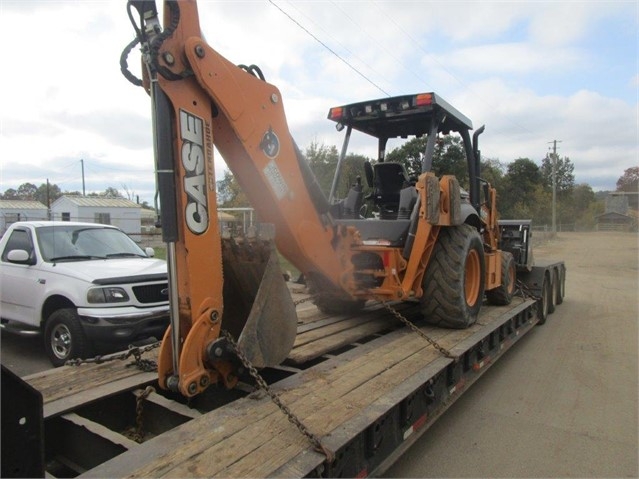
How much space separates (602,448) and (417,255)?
229 centimetres

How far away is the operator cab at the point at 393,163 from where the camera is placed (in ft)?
17.7

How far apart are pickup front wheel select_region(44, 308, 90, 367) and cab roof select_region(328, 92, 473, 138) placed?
3971 mm

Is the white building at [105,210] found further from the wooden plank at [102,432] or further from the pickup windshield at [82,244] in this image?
the wooden plank at [102,432]

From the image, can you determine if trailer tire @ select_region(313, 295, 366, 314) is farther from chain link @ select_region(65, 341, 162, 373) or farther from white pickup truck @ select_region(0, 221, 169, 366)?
chain link @ select_region(65, 341, 162, 373)

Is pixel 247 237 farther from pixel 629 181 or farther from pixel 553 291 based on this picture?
pixel 629 181

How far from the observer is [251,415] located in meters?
2.84

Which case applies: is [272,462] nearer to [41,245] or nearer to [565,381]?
[565,381]

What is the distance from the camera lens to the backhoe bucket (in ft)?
10.2

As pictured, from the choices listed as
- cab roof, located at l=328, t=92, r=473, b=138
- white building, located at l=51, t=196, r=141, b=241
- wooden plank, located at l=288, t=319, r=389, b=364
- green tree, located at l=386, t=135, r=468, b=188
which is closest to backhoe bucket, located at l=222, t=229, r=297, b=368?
wooden plank, located at l=288, t=319, r=389, b=364

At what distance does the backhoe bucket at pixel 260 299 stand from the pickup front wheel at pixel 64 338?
2684 mm

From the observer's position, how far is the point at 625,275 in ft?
58.9

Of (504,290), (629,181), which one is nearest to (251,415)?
(504,290)

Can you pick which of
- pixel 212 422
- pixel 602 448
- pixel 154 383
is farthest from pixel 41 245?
pixel 602 448

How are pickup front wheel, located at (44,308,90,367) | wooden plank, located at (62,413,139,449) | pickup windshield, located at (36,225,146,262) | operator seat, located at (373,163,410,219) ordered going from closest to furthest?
wooden plank, located at (62,413,139,449) → pickup front wheel, located at (44,308,90,367) → operator seat, located at (373,163,410,219) → pickup windshield, located at (36,225,146,262)
